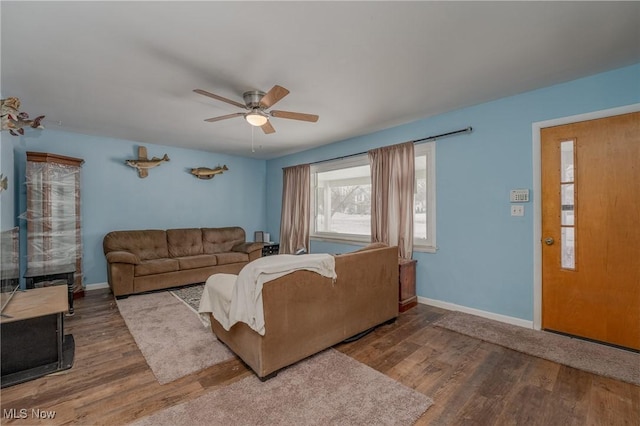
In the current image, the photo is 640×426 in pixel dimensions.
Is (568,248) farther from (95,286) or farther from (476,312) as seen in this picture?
(95,286)

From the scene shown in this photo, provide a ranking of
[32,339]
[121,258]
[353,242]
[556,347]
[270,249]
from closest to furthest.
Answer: [32,339] → [556,347] → [121,258] → [353,242] → [270,249]

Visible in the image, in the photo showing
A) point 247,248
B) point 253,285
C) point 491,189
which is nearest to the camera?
point 253,285

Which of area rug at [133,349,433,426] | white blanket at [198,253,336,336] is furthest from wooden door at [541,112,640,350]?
white blanket at [198,253,336,336]

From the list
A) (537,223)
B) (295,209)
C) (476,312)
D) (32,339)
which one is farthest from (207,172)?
(537,223)

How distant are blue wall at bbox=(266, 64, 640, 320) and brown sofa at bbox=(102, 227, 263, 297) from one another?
3379mm

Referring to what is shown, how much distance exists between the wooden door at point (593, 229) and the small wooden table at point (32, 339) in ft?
14.4

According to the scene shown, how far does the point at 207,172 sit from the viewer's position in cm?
575

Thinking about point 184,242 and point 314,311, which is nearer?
point 314,311

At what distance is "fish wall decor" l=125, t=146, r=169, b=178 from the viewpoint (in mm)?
4887

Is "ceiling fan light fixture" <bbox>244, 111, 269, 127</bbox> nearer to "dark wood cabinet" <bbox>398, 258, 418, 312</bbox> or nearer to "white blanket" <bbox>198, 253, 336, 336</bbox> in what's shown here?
"white blanket" <bbox>198, 253, 336, 336</bbox>

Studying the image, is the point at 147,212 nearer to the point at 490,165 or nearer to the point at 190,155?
the point at 190,155

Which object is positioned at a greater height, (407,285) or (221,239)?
(221,239)

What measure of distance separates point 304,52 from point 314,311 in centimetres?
212

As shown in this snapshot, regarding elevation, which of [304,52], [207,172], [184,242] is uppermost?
[304,52]
